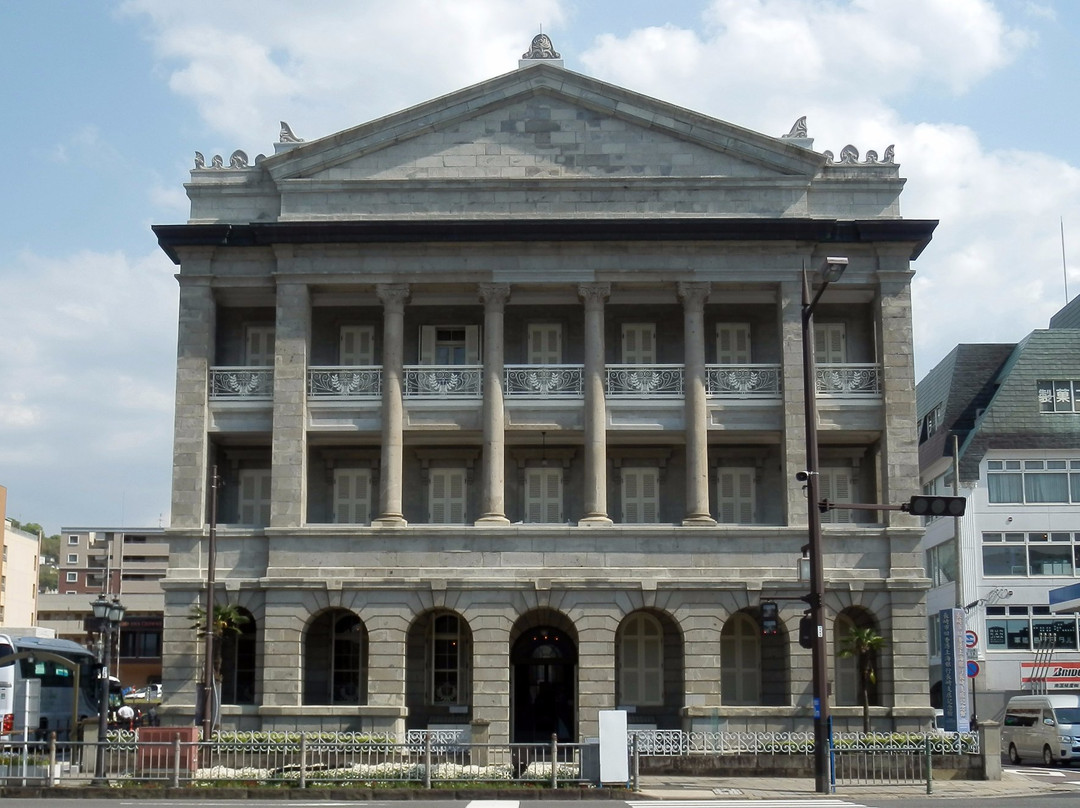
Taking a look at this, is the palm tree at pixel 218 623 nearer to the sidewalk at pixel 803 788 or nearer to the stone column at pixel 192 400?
the stone column at pixel 192 400

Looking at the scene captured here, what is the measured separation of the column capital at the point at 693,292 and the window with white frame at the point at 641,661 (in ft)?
29.5

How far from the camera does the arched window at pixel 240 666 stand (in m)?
39.4

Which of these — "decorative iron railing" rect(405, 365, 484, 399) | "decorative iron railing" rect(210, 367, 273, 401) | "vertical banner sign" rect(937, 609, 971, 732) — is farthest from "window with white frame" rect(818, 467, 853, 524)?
"decorative iron railing" rect(210, 367, 273, 401)

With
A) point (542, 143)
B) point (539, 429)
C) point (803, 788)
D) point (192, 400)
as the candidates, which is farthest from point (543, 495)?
point (803, 788)

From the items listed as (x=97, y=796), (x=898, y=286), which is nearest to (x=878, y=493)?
(x=898, y=286)

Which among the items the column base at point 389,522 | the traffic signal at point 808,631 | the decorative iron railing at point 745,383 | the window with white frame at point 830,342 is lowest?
the traffic signal at point 808,631

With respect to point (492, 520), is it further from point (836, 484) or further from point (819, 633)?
point (819, 633)

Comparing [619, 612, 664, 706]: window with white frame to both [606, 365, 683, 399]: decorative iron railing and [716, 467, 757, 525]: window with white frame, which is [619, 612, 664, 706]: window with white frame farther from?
[606, 365, 683, 399]: decorative iron railing

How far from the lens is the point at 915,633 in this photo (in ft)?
124

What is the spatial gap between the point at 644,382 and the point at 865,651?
9.58 metres

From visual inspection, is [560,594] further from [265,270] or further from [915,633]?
[265,270]

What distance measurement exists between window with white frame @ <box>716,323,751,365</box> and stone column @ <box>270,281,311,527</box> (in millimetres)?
12194

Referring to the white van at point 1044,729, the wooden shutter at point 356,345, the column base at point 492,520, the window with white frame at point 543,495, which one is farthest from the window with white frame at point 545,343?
the white van at point 1044,729

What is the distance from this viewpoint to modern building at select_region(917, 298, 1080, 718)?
54375 mm
